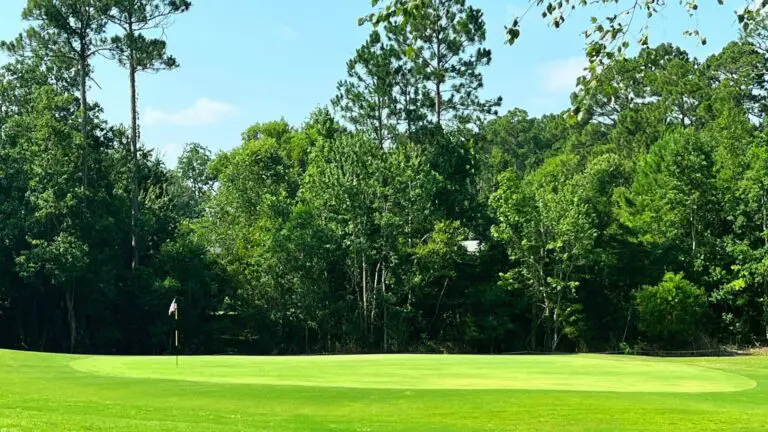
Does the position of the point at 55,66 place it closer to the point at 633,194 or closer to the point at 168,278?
the point at 168,278

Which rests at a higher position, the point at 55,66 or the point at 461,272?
the point at 55,66

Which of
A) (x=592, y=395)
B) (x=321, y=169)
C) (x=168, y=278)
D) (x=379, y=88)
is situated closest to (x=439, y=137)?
(x=379, y=88)

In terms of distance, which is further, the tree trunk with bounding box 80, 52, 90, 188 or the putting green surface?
the tree trunk with bounding box 80, 52, 90, 188

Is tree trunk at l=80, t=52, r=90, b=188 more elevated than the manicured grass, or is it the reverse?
tree trunk at l=80, t=52, r=90, b=188

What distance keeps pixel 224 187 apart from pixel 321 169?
1263 cm

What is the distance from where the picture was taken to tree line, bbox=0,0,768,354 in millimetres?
46938

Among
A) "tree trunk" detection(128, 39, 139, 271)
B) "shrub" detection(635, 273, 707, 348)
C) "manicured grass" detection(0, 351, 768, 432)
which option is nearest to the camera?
"manicured grass" detection(0, 351, 768, 432)

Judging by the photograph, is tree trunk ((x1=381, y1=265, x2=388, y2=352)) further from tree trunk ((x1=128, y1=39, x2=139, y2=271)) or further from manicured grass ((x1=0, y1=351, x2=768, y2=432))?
manicured grass ((x1=0, y1=351, x2=768, y2=432))

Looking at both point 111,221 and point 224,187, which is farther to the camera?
point 224,187

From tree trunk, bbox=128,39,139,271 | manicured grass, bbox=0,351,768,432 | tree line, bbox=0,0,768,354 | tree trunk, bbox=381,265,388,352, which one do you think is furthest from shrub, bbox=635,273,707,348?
tree trunk, bbox=128,39,139,271

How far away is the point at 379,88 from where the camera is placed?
52.8 metres

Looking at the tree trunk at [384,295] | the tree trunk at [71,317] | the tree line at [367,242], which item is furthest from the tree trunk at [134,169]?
the tree trunk at [384,295]

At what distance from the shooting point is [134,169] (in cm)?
5081

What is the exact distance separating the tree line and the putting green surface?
18.6m
